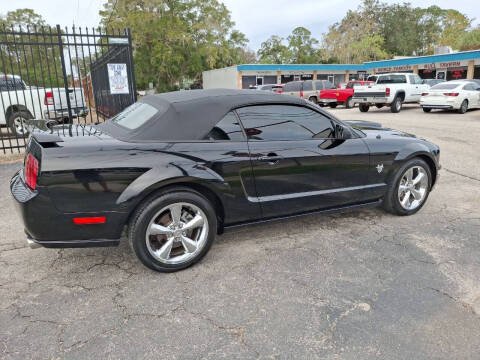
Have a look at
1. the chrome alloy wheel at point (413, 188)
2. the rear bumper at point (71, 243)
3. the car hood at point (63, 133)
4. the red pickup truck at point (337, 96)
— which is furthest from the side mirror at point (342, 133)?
the red pickup truck at point (337, 96)

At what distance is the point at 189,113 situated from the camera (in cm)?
319

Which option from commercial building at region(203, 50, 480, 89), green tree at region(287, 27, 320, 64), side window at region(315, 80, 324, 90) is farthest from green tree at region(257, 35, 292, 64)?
side window at region(315, 80, 324, 90)

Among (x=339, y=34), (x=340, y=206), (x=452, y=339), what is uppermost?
(x=339, y=34)

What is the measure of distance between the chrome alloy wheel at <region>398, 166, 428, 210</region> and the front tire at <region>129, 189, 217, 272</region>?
250 cm

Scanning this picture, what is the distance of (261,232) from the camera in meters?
4.02

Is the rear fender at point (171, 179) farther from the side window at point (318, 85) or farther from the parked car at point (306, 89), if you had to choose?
the side window at point (318, 85)

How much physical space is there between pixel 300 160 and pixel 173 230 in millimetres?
1394

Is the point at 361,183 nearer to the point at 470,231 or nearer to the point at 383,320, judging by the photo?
the point at 470,231

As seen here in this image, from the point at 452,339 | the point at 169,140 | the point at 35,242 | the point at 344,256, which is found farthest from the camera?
the point at 344,256

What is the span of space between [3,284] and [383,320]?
120 inches

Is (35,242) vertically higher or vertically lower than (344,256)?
higher

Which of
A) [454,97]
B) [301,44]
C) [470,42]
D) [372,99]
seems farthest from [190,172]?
[301,44]

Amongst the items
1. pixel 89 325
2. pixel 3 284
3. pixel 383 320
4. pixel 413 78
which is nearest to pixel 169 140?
pixel 89 325

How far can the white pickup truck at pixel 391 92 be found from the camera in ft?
57.1
